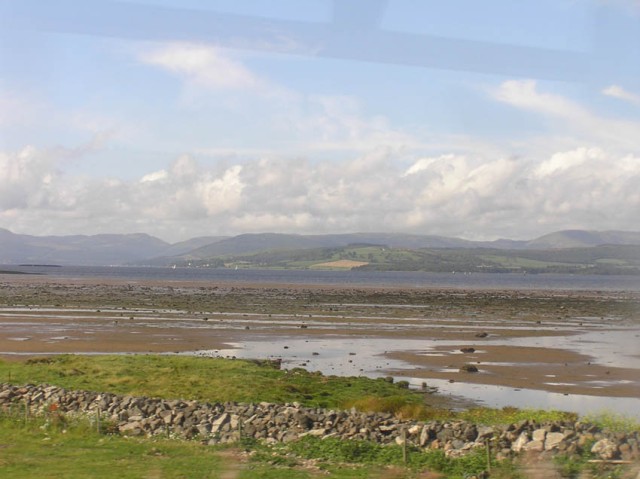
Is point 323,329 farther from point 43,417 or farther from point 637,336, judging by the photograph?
point 43,417

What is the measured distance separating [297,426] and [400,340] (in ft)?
124

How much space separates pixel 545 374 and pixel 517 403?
10220mm

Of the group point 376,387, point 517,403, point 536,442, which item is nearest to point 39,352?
point 376,387

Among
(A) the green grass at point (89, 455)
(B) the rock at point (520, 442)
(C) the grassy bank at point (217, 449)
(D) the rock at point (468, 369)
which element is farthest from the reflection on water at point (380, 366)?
(A) the green grass at point (89, 455)

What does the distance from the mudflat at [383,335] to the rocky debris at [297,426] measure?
57.7 ft

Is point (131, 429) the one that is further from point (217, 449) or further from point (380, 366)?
point (380, 366)

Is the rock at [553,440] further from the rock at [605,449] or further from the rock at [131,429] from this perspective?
the rock at [131,429]

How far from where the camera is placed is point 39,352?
47281 mm

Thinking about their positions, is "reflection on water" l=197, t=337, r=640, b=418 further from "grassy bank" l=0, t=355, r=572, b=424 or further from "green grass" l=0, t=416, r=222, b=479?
"green grass" l=0, t=416, r=222, b=479

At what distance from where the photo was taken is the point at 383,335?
62.5 metres

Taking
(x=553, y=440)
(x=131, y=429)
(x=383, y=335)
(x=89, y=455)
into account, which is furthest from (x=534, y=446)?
(x=383, y=335)

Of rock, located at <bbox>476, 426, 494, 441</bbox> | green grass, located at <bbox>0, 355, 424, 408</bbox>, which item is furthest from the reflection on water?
rock, located at <bbox>476, 426, 494, 441</bbox>

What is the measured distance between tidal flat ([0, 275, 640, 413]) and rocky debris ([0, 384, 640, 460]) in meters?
11.3

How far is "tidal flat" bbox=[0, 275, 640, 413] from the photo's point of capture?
38031 millimetres
